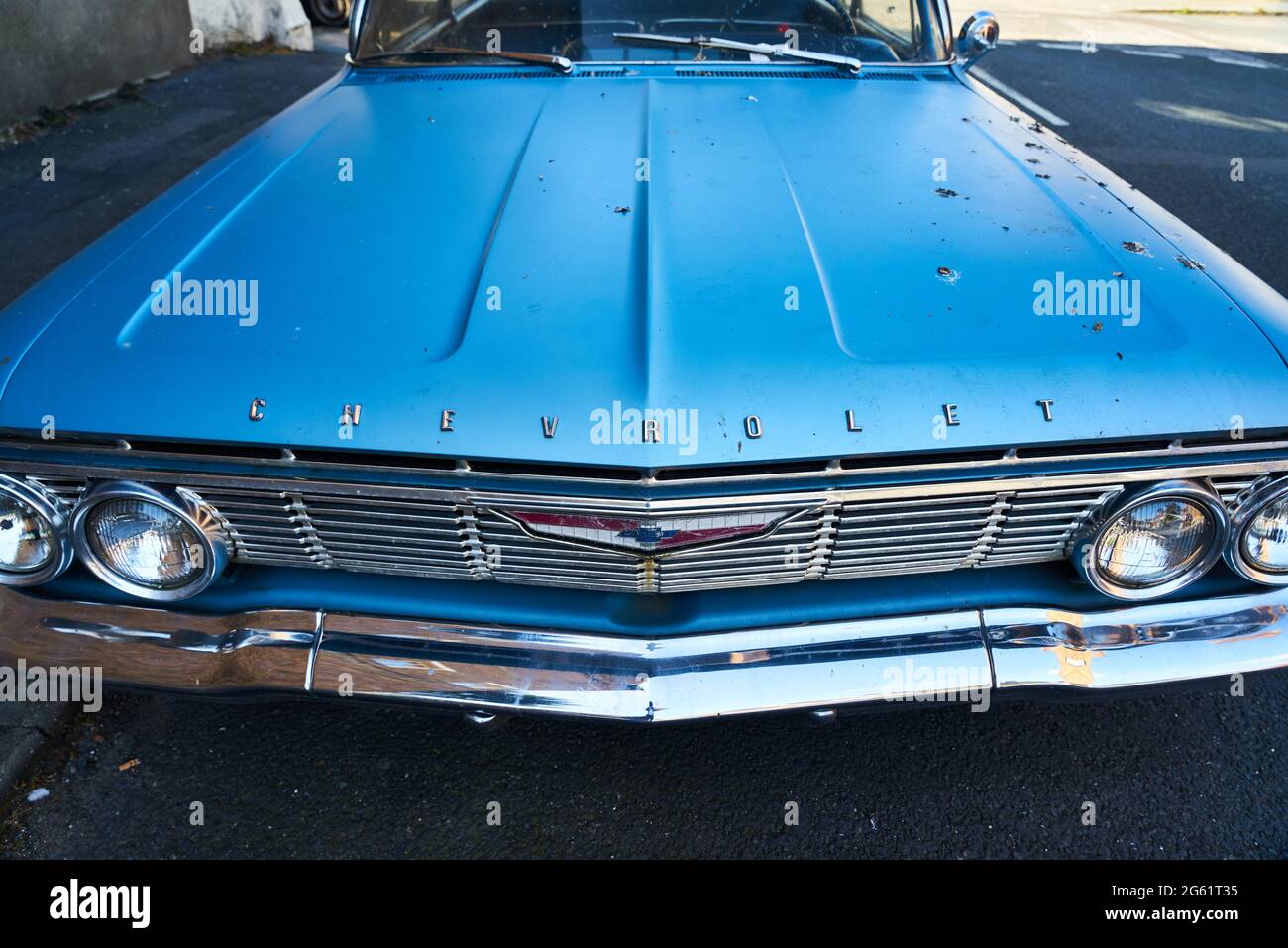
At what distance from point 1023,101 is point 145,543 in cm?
770

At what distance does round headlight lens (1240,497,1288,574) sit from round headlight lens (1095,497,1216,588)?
9 centimetres

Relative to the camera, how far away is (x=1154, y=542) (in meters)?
1.68

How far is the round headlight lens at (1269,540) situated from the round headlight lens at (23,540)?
212cm

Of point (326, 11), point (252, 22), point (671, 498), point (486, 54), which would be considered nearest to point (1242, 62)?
point (326, 11)

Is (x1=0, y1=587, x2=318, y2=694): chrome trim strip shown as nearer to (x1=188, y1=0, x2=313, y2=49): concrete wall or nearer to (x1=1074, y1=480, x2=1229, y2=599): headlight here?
(x1=1074, y1=480, x2=1229, y2=599): headlight

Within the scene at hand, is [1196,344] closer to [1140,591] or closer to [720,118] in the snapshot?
[1140,591]

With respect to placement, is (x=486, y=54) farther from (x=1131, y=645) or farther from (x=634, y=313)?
(x=1131, y=645)

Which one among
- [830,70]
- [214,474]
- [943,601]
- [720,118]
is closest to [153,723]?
[214,474]

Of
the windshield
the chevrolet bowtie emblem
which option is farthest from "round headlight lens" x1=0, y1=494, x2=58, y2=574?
the windshield

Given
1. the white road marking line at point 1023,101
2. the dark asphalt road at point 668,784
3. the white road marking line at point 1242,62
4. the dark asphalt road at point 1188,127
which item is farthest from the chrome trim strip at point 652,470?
the white road marking line at point 1242,62

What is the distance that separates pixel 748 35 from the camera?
9.14 ft

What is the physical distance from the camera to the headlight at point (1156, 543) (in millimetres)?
1614
